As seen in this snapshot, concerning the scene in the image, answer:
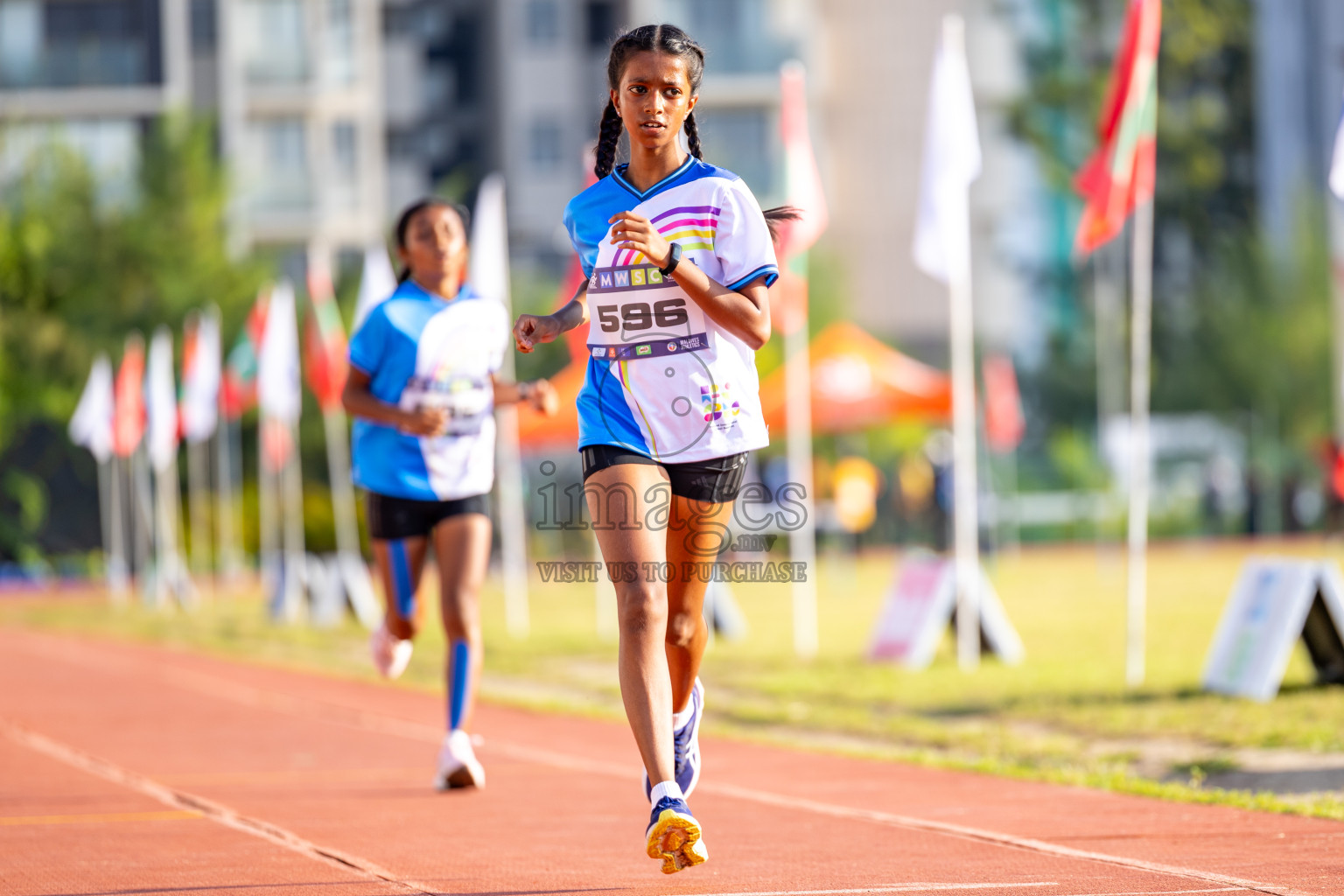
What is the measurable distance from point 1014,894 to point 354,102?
55.9 metres

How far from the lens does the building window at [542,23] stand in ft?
204

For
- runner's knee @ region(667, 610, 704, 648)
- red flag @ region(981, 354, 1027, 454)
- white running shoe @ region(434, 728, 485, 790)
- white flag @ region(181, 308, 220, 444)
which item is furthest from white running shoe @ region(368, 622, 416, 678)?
red flag @ region(981, 354, 1027, 454)

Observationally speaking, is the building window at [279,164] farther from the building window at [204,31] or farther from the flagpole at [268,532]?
the flagpole at [268,532]

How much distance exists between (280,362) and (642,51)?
18.5 metres

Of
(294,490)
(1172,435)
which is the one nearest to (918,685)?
(294,490)

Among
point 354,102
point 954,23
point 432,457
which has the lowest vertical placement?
point 432,457

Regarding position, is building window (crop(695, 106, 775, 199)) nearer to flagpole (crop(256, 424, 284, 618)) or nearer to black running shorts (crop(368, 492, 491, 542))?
flagpole (crop(256, 424, 284, 618))

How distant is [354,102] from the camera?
58844 millimetres

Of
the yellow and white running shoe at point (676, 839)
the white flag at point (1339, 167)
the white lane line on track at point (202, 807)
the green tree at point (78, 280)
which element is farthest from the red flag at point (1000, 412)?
the yellow and white running shoe at point (676, 839)

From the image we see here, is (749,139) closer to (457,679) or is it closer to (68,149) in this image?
(68,149)

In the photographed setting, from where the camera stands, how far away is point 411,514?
8.20 m

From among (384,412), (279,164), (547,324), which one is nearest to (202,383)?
(384,412)

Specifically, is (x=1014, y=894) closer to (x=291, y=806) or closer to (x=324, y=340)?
(x=291, y=806)

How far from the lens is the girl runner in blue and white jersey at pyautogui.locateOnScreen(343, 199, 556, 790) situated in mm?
8055
